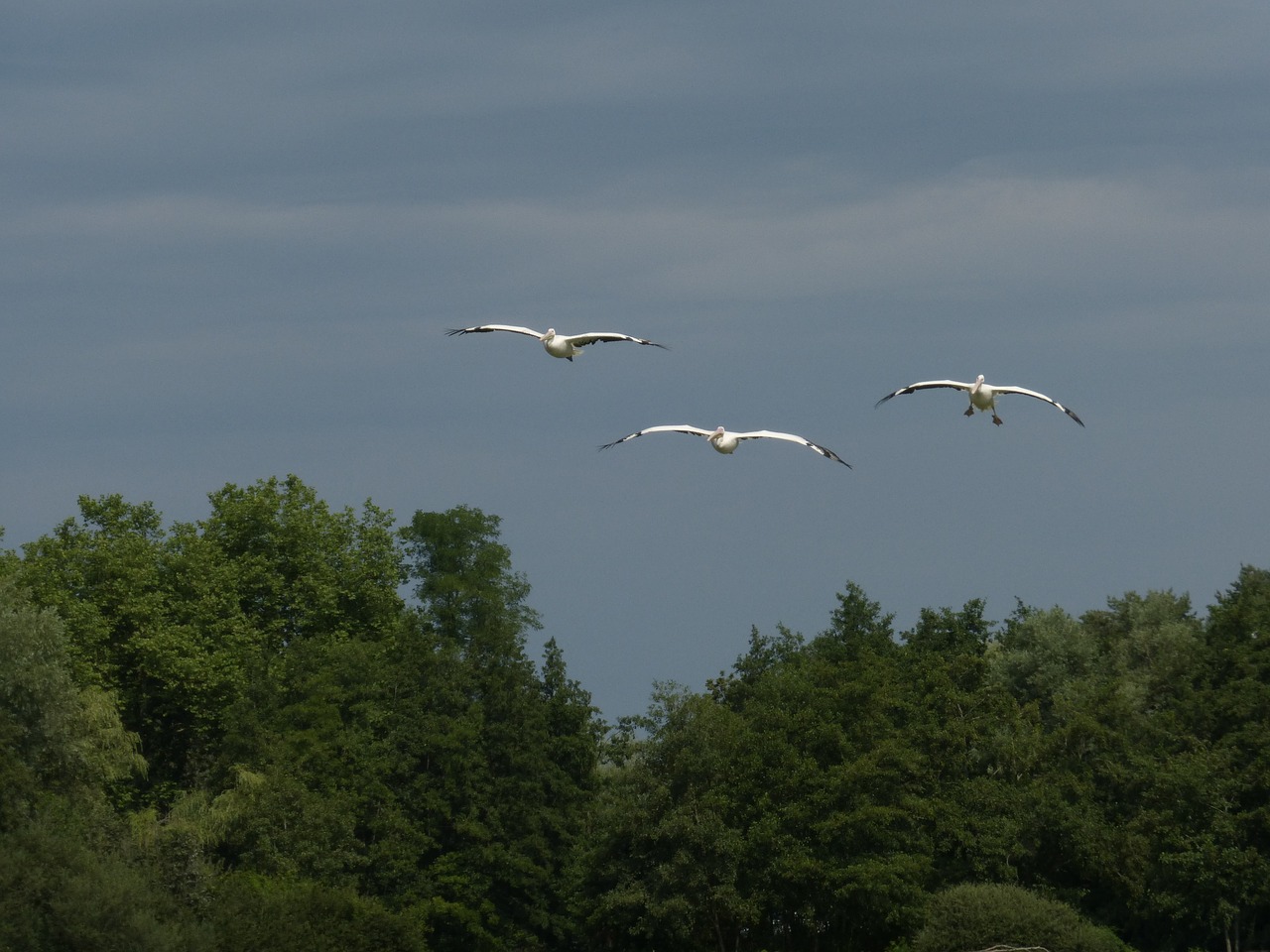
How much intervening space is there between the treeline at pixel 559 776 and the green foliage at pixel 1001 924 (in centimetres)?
13

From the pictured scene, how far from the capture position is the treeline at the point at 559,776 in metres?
69.9

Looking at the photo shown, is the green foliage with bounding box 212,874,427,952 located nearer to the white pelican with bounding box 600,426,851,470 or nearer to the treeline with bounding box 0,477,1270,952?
the treeline with bounding box 0,477,1270,952

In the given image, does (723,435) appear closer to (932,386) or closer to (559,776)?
(932,386)

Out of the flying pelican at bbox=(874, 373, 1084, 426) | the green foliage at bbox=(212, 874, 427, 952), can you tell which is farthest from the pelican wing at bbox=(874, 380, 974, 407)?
the green foliage at bbox=(212, 874, 427, 952)

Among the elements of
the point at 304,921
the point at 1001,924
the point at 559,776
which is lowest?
the point at 304,921

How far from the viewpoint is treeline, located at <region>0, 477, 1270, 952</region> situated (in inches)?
2753

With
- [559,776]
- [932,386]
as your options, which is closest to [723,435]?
[932,386]

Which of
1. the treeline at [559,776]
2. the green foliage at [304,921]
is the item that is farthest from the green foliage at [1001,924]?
the green foliage at [304,921]

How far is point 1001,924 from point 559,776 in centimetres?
2675

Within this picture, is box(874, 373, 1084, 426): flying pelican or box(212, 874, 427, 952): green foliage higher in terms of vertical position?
box(874, 373, 1084, 426): flying pelican

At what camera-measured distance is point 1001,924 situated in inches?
2645

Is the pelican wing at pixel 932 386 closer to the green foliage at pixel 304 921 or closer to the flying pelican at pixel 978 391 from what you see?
the flying pelican at pixel 978 391

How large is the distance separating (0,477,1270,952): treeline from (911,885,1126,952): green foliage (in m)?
0.13

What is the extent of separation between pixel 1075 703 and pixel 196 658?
38.2m
